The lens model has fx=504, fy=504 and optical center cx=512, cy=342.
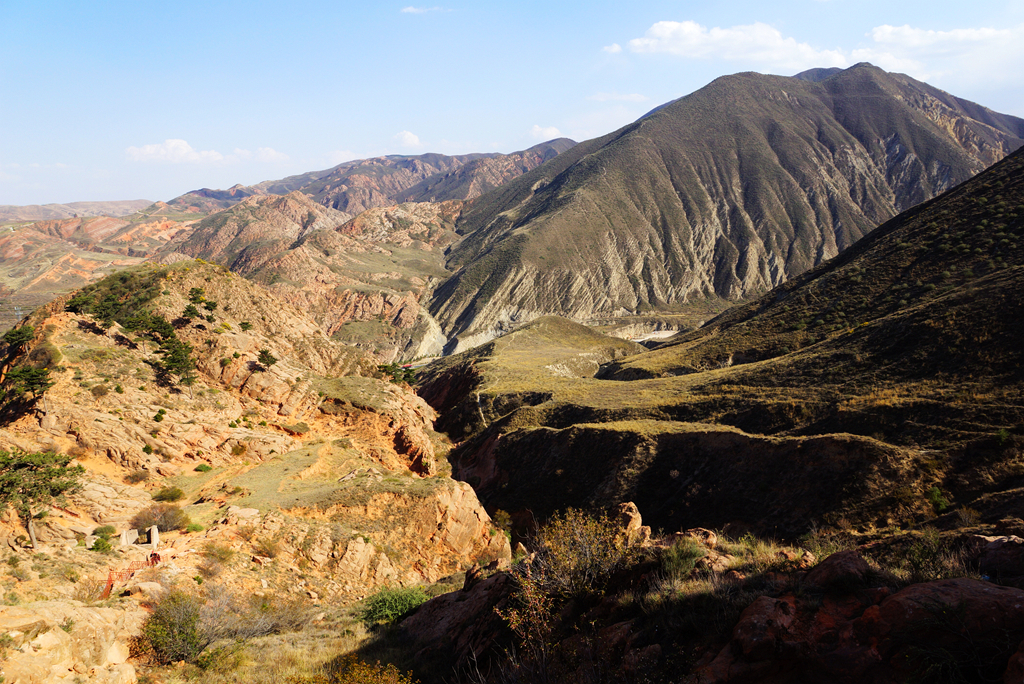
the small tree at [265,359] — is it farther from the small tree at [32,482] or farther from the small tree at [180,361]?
the small tree at [32,482]

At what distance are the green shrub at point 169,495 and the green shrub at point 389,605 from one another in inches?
563

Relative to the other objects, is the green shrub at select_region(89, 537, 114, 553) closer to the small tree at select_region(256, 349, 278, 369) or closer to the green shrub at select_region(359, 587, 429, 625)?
the green shrub at select_region(359, 587, 429, 625)

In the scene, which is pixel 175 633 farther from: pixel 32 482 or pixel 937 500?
pixel 937 500

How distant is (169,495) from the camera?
27.1 meters

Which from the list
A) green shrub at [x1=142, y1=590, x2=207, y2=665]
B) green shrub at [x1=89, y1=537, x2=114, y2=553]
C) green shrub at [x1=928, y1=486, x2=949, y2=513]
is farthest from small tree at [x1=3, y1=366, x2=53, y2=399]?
green shrub at [x1=928, y1=486, x2=949, y2=513]

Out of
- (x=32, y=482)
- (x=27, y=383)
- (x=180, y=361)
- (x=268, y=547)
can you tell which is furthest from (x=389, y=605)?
(x=180, y=361)

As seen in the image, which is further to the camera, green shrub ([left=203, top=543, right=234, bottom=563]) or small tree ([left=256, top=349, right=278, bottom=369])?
small tree ([left=256, top=349, right=278, bottom=369])

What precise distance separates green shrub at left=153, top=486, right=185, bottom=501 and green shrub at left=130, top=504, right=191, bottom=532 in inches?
94.0

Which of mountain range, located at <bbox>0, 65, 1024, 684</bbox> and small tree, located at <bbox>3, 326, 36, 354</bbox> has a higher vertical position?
small tree, located at <bbox>3, 326, 36, 354</bbox>

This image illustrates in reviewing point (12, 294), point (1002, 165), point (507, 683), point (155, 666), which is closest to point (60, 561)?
point (155, 666)

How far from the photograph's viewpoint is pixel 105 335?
1489 inches

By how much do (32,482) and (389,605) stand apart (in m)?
15.4

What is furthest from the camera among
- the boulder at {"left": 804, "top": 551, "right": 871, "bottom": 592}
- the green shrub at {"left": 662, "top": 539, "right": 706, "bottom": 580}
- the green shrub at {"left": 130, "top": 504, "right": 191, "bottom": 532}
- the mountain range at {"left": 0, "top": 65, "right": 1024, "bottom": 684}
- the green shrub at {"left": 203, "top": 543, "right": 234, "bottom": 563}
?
the green shrub at {"left": 130, "top": 504, "right": 191, "bottom": 532}

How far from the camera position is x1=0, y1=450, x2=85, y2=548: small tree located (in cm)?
1938
